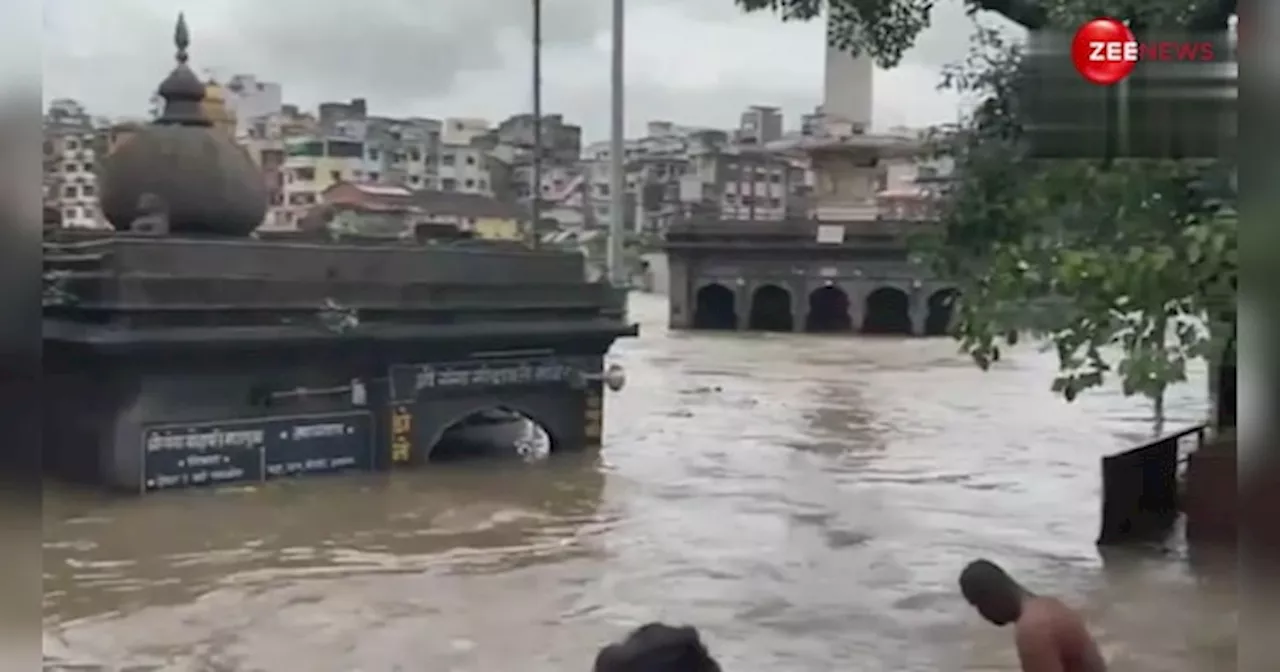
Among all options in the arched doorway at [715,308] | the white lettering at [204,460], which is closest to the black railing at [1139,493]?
the arched doorway at [715,308]

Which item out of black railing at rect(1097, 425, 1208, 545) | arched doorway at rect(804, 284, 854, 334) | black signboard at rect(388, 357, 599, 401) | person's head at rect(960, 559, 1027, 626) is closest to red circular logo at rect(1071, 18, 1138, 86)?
person's head at rect(960, 559, 1027, 626)

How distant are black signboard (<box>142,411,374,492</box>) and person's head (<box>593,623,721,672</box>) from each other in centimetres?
548

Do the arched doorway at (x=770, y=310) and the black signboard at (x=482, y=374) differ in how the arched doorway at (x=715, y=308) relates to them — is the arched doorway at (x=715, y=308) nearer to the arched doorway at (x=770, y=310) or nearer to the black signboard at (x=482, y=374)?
the arched doorway at (x=770, y=310)

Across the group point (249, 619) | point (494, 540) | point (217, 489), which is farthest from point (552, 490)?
point (249, 619)

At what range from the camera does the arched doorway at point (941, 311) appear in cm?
420

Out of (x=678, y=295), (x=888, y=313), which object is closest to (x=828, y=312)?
(x=888, y=313)

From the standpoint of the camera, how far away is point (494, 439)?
28.9ft

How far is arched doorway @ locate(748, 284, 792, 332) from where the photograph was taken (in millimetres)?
5977

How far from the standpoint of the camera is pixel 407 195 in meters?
6.98

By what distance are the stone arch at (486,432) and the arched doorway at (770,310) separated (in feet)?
6.83

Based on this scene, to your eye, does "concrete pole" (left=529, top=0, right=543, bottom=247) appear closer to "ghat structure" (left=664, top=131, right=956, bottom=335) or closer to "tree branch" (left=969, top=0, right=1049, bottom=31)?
"ghat structure" (left=664, top=131, right=956, bottom=335)

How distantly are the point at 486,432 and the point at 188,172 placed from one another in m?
2.44

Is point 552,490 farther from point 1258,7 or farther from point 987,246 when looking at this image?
point 1258,7

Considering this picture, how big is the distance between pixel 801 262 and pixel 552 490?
276 centimetres
